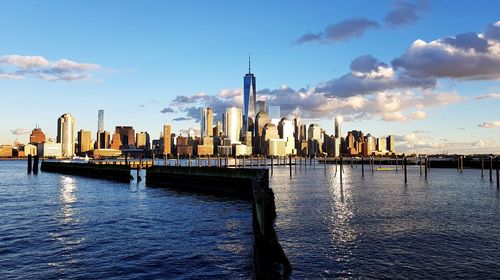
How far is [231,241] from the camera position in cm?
2850

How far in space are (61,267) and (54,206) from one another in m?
30.8

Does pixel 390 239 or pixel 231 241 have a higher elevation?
pixel 231 241

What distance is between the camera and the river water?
70.3 feet

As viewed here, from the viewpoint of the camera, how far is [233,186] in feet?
209

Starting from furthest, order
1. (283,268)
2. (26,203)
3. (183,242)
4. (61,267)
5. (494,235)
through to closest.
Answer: (26,203), (494,235), (183,242), (61,267), (283,268)

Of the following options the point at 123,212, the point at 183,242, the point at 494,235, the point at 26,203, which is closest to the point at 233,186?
the point at 123,212

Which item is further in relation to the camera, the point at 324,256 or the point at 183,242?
the point at 183,242

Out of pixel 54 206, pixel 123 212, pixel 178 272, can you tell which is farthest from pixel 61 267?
pixel 54 206

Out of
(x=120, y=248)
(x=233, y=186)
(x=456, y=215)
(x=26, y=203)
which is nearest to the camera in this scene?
(x=120, y=248)

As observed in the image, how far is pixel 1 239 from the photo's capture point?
29.3 meters

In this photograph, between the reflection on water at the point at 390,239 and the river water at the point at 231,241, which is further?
the reflection on water at the point at 390,239

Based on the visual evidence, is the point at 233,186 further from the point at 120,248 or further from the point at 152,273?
the point at 152,273

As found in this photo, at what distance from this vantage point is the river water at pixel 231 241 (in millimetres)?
21438

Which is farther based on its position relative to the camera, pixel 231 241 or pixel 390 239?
pixel 390 239
